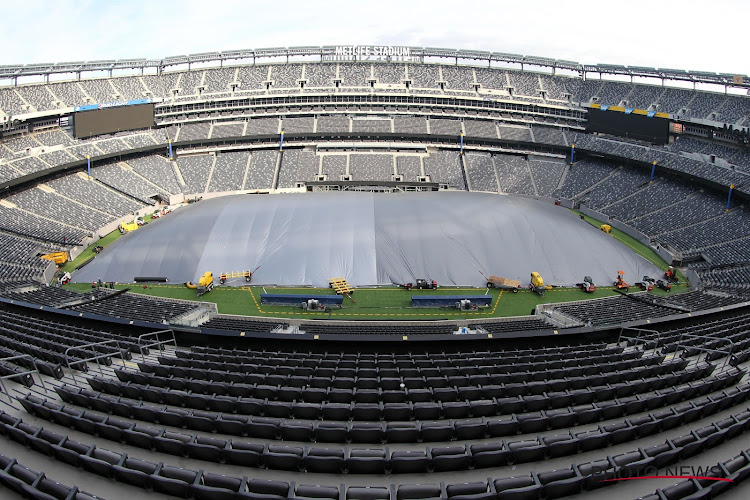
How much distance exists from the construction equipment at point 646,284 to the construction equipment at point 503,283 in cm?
1194

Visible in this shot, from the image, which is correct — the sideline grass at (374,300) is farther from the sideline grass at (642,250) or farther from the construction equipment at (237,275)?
the sideline grass at (642,250)

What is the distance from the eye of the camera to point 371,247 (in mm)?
46625

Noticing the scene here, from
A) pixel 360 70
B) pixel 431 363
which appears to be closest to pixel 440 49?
pixel 360 70

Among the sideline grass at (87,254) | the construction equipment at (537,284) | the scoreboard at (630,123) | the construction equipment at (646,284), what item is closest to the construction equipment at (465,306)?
the construction equipment at (537,284)

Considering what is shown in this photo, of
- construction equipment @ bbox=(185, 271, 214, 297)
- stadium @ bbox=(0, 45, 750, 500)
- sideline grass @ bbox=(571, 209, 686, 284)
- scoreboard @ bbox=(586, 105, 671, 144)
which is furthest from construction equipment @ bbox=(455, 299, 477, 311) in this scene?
scoreboard @ bbox=(586, 105, 671, 144)

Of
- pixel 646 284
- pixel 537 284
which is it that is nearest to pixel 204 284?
pixel 537 284

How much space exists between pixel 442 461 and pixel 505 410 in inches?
161

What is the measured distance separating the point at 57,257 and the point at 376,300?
34.1m

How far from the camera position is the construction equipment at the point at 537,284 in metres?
43.3

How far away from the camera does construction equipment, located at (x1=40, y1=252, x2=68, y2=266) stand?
4852cm

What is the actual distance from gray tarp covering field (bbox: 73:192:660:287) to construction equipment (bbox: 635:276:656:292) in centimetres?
95

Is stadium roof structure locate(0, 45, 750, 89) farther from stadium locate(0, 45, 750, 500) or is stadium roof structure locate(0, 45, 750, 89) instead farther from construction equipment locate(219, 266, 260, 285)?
construction equipment locate(219, 266, 260, 285)

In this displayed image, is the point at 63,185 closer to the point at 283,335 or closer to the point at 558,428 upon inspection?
the point at 283,335

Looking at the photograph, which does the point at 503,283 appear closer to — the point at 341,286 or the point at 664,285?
the point at 341,286
